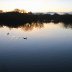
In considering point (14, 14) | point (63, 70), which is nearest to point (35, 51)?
point (63, 70)

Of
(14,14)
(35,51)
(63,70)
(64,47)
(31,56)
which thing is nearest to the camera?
(63,70)

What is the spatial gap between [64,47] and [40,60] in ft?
9.23

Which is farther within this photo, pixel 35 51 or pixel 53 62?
pixel 35 51

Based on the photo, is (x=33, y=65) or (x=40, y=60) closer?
(x=33, y=65)

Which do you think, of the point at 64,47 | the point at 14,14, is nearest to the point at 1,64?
the point at 64,47

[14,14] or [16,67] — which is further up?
[16,67]

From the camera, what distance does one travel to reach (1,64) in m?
7.71

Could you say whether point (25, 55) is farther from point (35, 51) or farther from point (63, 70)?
point (63, 70)

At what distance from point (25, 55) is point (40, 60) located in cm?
104

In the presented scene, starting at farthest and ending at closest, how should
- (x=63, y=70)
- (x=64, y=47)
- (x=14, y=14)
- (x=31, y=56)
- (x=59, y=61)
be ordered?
(x=14, y=14) < (x=64, y=47) < (x=31, y=56) < (x=59, y=61) < (x=63, y=70)

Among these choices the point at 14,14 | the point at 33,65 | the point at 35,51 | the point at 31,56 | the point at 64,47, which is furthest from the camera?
the point at 14,14

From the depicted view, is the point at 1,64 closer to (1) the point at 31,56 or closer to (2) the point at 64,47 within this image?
(1) the point at 31,56

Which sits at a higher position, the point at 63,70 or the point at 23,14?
the point at 63,70

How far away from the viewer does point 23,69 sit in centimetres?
713
